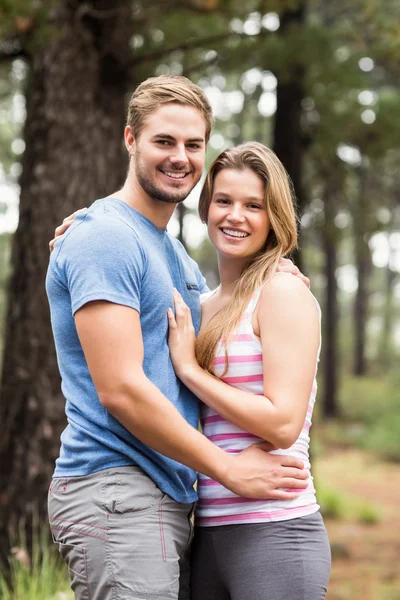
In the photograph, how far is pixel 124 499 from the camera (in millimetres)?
2273

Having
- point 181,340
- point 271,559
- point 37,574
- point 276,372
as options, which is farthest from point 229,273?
point 37,574

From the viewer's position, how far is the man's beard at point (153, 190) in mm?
2523

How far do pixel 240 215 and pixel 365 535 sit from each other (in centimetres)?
736

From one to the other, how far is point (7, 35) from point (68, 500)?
3957 millimetres

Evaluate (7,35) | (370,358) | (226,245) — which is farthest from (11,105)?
(370,358)

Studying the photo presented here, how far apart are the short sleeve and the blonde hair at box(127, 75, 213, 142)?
42 cm

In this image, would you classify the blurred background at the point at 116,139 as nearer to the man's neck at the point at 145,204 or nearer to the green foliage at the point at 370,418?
the man's neck at the point at 145,204

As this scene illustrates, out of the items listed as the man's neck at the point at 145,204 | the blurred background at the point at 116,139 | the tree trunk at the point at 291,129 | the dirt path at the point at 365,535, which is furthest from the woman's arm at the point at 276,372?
the tree trunk at the point at 291,129

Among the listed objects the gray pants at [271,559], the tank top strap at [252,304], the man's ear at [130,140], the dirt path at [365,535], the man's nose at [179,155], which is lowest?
the dirt path at [365,535]

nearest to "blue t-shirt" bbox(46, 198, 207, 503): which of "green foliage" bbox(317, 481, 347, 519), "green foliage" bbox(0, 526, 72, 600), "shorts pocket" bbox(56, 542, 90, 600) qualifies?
"shorts pocket" bbox(56, 542, 90, 600)

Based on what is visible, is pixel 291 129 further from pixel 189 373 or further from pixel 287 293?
pixel 189 373

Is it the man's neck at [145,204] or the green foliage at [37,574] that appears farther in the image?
the green foliage at [37,574]

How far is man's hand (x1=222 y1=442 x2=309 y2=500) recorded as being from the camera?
2.33 m

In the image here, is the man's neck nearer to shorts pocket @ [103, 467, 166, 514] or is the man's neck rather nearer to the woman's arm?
the woman's arm
